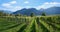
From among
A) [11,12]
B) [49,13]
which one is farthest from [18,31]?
[49,13]

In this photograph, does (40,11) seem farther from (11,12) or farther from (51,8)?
(11,12)

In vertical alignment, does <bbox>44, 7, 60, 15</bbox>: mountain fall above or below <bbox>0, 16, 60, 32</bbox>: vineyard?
above

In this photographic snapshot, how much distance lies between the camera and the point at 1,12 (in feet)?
36.5

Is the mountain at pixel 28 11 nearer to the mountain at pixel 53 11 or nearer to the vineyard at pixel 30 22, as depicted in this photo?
the vineyard at pixel 30 22

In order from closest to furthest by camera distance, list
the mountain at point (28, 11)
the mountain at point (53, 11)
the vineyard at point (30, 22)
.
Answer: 1. the vineyard at point (30, 22)
2. the mountain at point (28, 11)
3. the mountain at point (53, 11)

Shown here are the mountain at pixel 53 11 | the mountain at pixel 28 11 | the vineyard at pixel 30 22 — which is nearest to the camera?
the vineyard at pixel 30 22

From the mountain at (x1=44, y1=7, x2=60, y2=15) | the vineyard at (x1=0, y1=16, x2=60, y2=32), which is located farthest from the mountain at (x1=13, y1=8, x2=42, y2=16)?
the mountain at (x1=44, y1=7, x2=60, y2=15)

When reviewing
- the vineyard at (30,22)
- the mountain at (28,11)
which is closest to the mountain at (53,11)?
the vineyard at (30,22)

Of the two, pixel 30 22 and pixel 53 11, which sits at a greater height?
pixel 53 11

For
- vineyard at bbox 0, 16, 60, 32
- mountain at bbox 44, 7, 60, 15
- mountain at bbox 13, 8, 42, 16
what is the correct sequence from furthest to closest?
mountain at bbox 44, 7, 60, 15
mountain at bbox 13, 8, 42, 16
vineyard at bbox 0, 16, 60, 32

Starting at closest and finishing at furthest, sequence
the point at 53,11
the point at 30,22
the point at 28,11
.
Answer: the point at 28,11, the point at 30,22, the point at 53,11

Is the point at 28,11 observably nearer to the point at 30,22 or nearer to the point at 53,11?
the point at 30,22

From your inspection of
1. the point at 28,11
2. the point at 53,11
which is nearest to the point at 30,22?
the point at 28,11

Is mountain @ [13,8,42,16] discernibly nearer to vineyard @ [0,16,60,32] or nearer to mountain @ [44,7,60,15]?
vineyard @ [0,16,60,32]
